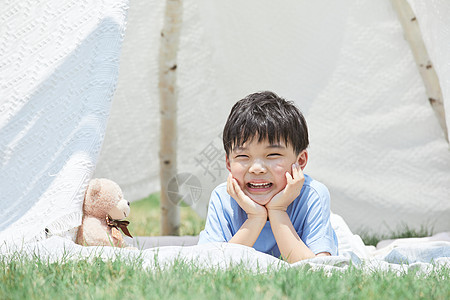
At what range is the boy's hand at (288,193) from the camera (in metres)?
1.82

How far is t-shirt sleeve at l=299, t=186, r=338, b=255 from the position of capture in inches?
71.7

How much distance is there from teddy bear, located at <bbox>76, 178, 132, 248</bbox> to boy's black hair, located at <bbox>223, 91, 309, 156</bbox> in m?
0.41

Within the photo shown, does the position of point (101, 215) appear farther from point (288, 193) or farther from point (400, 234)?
point (400, 234)

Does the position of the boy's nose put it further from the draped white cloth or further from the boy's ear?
the draped white cloth

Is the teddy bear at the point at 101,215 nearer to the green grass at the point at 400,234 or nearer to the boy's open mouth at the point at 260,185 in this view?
the boy's open mouth at the point at 260,185

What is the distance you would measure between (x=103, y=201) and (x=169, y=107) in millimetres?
1443

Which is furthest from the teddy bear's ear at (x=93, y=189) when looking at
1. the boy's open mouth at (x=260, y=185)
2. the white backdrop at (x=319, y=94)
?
the white backdrop at (x=319, y=94)

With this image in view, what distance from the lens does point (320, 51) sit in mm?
3246

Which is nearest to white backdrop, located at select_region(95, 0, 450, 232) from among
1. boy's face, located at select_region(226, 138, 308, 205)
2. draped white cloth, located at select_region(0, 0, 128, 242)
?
draped white cloth, located at select_region(0, 0, 128, 242)

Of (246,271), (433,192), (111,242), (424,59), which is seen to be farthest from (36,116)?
(433,192)

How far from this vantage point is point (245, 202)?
183 cm

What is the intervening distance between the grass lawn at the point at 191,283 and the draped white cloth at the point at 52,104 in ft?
1.09

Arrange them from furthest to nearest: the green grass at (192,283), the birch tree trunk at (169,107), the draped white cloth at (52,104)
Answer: the birch tree trunk at (169,107) < the draped white cloth at (52,104) < the green grass at (192,283)

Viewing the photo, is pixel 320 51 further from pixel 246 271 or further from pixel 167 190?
pixel 246 271
